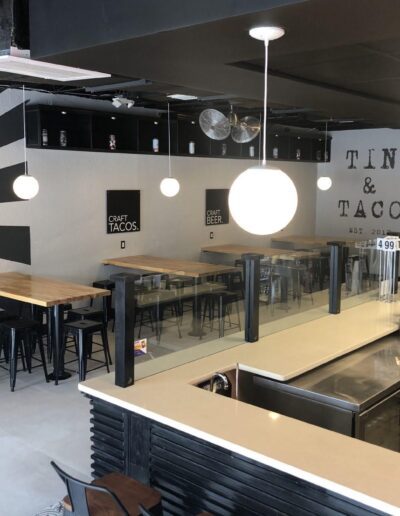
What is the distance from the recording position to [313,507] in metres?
2.01

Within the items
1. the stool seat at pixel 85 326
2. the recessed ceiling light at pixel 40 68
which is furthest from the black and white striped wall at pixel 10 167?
the recessed ceiling light at pixel 40 68

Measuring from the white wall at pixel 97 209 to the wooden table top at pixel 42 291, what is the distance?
0.65 m

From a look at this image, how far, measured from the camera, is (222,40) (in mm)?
2236

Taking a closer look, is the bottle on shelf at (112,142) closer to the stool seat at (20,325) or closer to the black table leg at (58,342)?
the black table leg at (58,342)

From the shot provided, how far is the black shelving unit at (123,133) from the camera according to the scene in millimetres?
6303

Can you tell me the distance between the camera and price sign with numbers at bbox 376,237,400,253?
180 inches

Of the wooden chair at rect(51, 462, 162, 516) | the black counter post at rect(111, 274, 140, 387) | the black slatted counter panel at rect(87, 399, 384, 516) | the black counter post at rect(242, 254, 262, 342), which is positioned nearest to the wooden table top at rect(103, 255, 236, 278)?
the black counter post at rect(242, 254, 262, 342)

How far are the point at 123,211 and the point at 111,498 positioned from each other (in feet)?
17.4

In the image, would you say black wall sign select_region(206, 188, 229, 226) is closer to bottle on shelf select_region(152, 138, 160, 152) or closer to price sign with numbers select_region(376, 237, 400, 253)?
bottle on shelf select_region(152, 138, 160, 152)

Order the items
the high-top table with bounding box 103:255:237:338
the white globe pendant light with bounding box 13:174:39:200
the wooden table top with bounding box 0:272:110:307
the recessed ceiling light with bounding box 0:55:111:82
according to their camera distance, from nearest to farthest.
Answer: the recessed ceiling light with bounding box 0:55:111:82, the wooden table top with bounding box 0:272:110:307, the white globe pendant light with bounding box 13:174:39:200, the high-top table with bounding box 103:255:237:338

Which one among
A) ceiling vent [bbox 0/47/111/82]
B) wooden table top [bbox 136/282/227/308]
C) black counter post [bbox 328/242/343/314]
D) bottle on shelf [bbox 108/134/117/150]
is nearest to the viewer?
ceiling vent [bbox 0/47/111/82]

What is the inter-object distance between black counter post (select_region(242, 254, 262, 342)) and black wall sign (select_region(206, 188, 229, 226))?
504 cm

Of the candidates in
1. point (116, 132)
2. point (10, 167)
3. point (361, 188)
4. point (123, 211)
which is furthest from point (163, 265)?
point (361, 188)

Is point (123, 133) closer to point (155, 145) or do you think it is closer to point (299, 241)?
point (155, 145)
